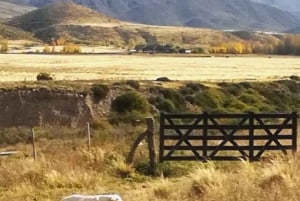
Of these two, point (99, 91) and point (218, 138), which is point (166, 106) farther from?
point (218, 138)

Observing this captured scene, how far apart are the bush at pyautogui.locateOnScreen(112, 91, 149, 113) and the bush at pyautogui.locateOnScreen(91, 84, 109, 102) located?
113cm

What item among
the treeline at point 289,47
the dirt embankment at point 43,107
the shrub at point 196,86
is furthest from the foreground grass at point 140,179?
the treeline at point 289,47

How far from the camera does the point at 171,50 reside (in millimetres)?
181500

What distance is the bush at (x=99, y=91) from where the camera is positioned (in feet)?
191

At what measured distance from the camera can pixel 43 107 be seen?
187ft

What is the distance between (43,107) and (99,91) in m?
4.99

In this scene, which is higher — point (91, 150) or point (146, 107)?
point (91, 150)

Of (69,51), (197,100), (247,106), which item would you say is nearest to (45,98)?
(197,100)

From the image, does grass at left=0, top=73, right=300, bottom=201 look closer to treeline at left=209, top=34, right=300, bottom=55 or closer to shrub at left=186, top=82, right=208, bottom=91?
shrub at left=186, top=82, right=208, bottom=91

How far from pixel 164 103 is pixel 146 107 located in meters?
1.86

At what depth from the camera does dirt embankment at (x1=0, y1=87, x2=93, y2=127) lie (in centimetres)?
5591

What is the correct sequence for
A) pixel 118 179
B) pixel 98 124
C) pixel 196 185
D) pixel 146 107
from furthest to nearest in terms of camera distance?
1. pixel 146 107
2. pixel 98 124
3. pixel 118 179
4. pixel 196 185

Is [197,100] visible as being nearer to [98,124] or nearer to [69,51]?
[98,124]

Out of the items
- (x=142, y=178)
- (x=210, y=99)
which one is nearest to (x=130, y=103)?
(x=210, y=99)
